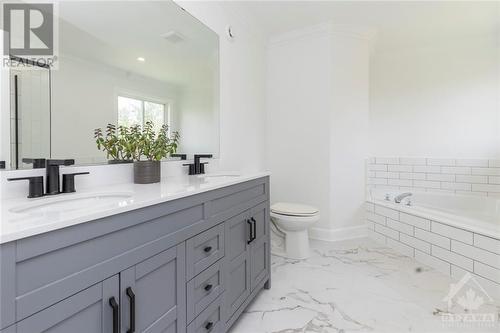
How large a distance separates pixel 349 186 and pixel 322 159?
0.44 metres

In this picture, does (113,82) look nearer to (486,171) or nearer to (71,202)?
(71,202)

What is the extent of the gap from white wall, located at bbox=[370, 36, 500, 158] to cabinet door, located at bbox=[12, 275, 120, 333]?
11.5ft

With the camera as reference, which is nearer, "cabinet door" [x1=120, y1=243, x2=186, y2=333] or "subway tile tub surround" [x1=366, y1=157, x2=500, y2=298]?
"cabinet door" [x1=120, y1=243, x2=186, y2=333]

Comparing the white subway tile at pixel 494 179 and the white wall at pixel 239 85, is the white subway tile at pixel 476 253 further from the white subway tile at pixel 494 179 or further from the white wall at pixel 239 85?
the white wall at pixel 239 85

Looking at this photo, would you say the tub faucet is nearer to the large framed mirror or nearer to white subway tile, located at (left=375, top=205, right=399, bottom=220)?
white subway tile, located at (left=375, top=205, right=399, bottom=220)

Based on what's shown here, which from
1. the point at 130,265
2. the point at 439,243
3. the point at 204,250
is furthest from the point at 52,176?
the point at 439,243

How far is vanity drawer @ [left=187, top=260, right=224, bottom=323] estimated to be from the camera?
1.10 metres

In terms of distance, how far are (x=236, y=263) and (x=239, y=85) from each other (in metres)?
1.70

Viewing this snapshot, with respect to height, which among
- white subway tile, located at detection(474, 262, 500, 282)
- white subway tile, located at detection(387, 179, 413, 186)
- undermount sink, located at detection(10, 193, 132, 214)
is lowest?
white subway tile, located at detection(474, 262, 500, 282)

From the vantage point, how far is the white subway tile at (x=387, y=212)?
Answer: 2.66 meters

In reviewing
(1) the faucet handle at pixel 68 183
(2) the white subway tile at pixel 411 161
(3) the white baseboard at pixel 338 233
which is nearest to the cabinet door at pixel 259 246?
(1) the faucet handle at pixel 68 183

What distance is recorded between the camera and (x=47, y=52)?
1.12 metres

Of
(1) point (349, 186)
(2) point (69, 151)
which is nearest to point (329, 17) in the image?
(1) point (349, 186)

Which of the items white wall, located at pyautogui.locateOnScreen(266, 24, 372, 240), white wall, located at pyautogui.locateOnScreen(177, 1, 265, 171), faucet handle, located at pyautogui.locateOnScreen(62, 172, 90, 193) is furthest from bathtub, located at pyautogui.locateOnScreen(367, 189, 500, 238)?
faucet handle, located at pyautogui.locateOnScreen(62, 172, 90, 193)
